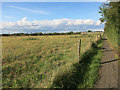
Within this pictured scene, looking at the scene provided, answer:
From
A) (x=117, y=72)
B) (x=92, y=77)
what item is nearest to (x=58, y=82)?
(x=92, y=77)

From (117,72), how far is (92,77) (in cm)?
177

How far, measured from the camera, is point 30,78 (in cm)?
515

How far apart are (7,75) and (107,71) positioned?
5378 millimetres

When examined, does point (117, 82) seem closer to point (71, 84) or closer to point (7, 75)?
point (71, 84)

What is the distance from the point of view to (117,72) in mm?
6027

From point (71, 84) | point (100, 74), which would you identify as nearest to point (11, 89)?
point (71, 84)

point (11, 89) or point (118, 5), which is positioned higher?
point (118, 5)

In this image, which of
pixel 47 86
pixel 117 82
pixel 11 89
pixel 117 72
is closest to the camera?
pixel 47 86

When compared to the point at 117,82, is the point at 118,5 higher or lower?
higher

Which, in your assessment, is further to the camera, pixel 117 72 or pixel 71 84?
pixel 117 72

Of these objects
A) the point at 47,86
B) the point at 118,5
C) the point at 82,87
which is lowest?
the point at 82,87

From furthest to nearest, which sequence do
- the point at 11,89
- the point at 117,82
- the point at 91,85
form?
the point at 117,82, the point at 91,85, the point at 11,89

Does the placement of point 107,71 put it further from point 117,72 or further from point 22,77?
point 22,77

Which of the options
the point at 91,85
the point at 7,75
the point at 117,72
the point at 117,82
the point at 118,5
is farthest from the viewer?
the point at 118,5
